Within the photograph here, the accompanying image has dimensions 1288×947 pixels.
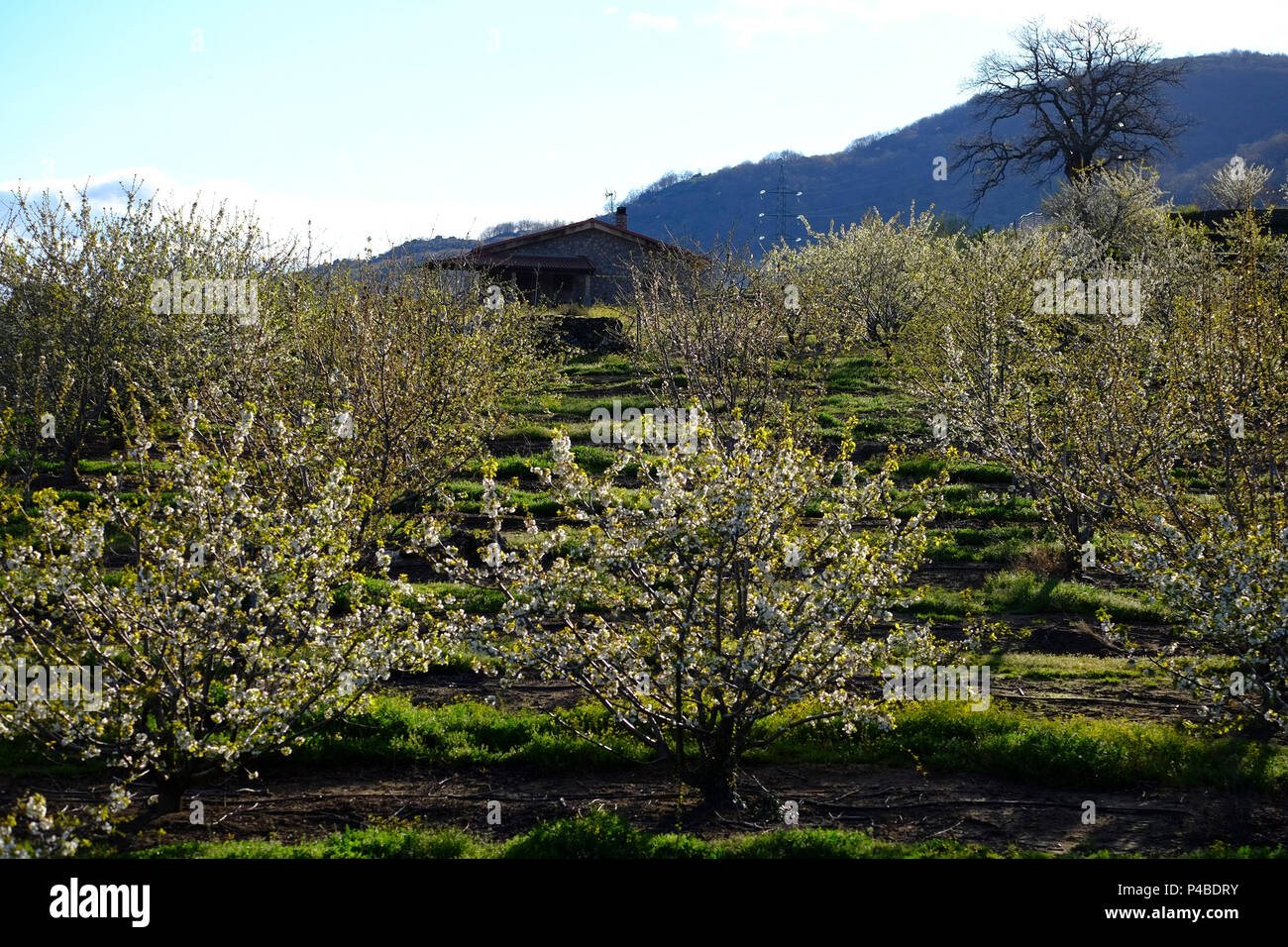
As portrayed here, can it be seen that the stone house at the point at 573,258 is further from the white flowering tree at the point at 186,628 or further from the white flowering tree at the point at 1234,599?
the white flowering tree at the point at 186,628

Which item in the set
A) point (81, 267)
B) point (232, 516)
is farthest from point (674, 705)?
point (81, 267)

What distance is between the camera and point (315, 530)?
7.37 meters

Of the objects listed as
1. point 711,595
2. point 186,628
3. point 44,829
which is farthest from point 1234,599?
point 44,829

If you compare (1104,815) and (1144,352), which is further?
(1144,352)

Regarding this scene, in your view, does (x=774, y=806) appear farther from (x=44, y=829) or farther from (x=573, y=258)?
(x=573, y=258)

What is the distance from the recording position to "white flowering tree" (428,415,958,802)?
672 centimetres

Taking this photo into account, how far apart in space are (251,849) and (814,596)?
4.25 metres

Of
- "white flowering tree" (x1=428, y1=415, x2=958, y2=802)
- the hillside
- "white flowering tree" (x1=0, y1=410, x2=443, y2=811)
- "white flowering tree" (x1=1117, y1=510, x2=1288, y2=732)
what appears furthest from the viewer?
the hillside

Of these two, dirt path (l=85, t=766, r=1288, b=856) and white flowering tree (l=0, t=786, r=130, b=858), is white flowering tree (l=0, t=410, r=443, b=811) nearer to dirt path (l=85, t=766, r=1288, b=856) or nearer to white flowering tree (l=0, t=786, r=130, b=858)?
white flowering tree (l=0, t=786, r=130, b=858)

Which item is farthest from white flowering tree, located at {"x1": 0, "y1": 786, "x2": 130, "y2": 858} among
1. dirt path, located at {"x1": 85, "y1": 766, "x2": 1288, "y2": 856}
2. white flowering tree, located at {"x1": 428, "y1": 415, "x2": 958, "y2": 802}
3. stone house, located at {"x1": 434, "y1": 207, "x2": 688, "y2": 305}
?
stone house, located at {"x1": 434, "y1": 207, "x2": 688, "y2": 305}

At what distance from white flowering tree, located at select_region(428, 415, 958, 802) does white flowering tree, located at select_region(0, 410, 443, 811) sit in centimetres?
101

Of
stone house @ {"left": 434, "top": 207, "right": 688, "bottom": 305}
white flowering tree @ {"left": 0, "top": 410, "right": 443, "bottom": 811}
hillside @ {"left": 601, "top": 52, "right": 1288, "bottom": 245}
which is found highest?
hillside @ {"left": 601, "top": 52, "right": 1288, "bottom": 245}

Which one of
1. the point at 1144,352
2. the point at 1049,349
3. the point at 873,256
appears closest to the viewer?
the point at 1049,349
